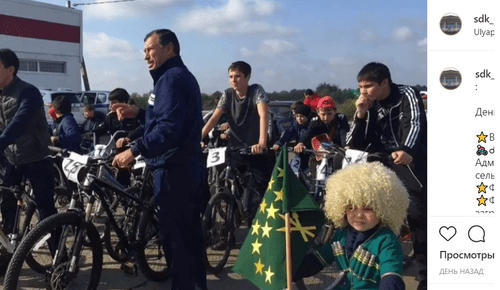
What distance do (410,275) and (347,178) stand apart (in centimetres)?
274

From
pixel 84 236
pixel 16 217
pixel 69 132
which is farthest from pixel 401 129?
pixel 69 132

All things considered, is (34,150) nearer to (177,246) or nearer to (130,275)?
(130,275)

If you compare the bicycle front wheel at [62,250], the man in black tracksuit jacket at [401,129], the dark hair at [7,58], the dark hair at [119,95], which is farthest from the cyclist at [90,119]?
the man in black tracksuit jacket at [401,129]

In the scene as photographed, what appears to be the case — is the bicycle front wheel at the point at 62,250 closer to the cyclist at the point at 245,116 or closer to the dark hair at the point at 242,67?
the cyclist at the point at 245,116

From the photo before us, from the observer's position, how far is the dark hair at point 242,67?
5.77 metres

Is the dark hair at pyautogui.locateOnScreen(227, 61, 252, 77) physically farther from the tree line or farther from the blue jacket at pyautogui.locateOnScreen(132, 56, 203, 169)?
the tree line

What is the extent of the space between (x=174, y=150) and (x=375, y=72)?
1.42 m

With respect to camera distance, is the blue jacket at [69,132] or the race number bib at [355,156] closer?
the race number bib at [355,156]

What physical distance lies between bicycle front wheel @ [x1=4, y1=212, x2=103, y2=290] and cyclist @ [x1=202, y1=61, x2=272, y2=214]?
5.95 feet

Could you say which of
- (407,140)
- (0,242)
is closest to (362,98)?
(407,140)

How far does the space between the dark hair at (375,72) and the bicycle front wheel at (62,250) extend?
2137mm
